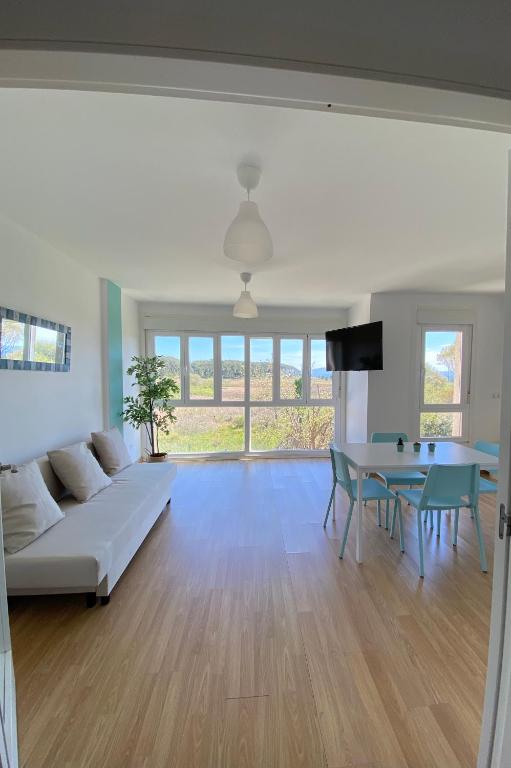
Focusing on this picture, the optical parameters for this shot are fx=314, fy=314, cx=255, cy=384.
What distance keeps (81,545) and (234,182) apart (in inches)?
90.9

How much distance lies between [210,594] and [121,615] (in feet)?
1.75

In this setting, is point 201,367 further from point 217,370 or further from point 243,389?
point 243,389

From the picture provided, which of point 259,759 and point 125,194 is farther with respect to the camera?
point 125,194

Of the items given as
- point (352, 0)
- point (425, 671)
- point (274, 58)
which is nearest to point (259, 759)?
point (425, 671)

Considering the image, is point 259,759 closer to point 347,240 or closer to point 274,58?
point 274,58

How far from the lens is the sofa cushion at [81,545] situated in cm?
178

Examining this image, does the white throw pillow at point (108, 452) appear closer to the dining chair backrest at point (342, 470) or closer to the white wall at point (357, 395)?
the dining chair backrest at point (342, 470)

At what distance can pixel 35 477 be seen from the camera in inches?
83.1

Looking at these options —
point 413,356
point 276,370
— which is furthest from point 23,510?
point 413,356

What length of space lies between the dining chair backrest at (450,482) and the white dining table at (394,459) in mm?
135

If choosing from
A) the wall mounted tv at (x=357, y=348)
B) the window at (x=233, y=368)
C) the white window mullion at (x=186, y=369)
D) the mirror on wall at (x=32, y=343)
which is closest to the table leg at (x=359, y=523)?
the wall mounted tv at (x=357, y=348)

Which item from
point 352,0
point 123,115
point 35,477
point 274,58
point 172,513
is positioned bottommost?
point 172,513

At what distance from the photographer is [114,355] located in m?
4.05

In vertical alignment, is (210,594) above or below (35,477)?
below
